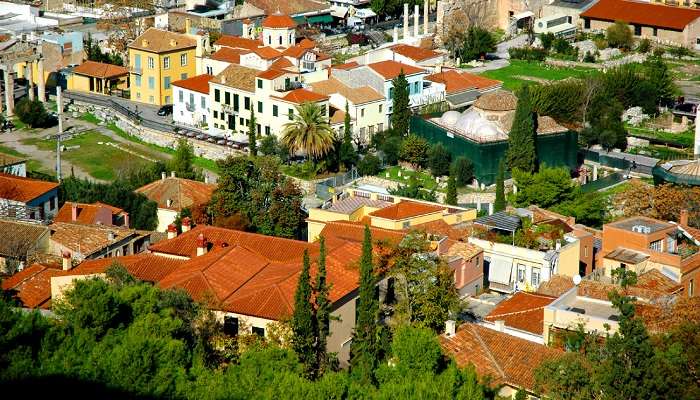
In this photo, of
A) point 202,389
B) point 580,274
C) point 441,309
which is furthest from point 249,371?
point 580,274

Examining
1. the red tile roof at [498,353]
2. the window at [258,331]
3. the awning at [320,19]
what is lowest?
the awning at [320,19]

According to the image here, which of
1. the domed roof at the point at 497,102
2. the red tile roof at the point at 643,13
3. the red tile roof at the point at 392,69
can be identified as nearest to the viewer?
the domed roof at the point at 497,102

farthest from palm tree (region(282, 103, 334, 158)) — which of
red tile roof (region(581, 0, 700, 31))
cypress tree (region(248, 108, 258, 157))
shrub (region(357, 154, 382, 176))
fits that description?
red tile roof (region(581, 0, 700, 31))

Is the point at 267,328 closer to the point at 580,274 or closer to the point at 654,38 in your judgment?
the point at 580,274

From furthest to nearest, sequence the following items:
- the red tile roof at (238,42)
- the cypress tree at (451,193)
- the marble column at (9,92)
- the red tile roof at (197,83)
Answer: the red tile roof at (238,42) → the marble column at (9,92) → the red tile roof at (197,83) → the cypress tree at (451,193)

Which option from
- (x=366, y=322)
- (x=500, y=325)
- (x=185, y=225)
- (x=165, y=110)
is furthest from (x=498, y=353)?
(x=165, y=110)

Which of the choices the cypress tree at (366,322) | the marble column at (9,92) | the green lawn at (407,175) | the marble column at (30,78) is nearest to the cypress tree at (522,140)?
the green lawn at (407,175)

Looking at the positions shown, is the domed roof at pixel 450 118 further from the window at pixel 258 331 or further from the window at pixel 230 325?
the window at pixel 258 331
